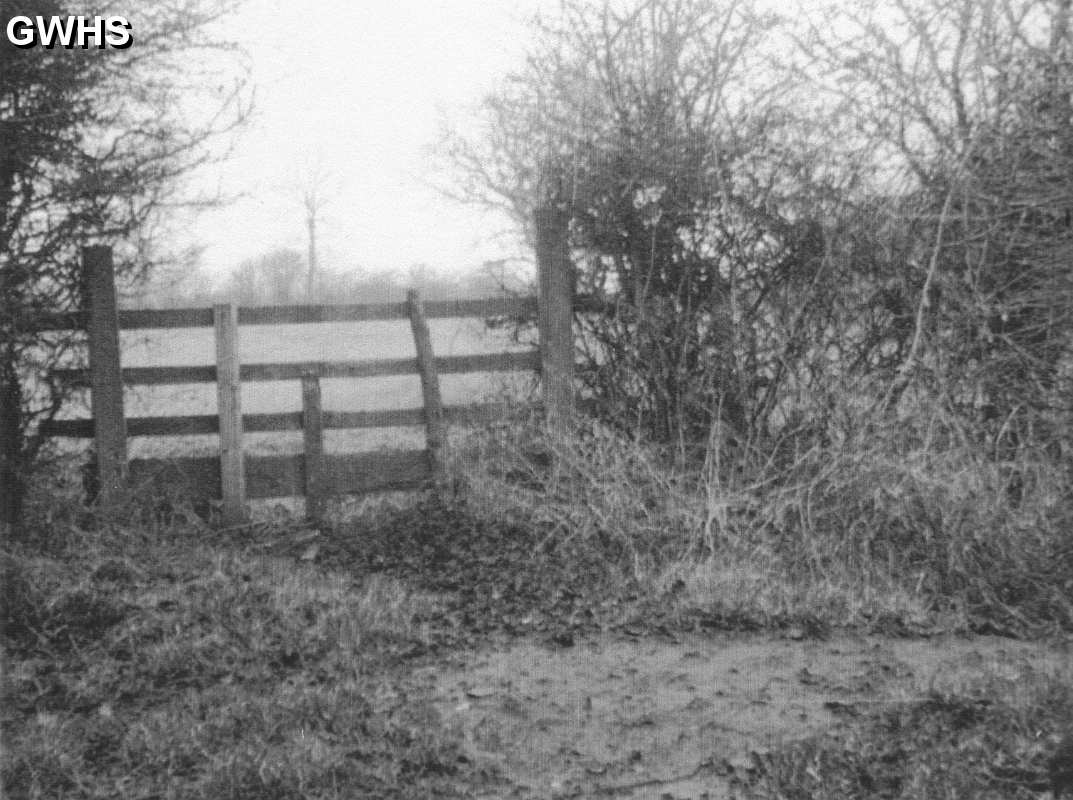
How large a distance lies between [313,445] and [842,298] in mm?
4155

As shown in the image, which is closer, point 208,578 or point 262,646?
point 262,646

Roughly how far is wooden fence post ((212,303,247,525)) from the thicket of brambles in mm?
2005

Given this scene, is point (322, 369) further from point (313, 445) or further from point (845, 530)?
point (845, 530)

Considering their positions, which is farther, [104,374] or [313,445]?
[313,445]

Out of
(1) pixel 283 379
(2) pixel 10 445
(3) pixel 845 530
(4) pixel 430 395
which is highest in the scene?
(1) pixel 283 379

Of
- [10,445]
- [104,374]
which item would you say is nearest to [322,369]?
[104,374]

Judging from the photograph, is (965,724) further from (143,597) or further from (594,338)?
(594,338)

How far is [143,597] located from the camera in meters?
6.40

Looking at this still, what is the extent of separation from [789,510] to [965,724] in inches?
122

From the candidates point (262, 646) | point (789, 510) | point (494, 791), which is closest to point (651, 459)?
point (789, 510)

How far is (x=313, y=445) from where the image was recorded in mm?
9031

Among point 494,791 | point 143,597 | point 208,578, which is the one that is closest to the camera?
point 494,791

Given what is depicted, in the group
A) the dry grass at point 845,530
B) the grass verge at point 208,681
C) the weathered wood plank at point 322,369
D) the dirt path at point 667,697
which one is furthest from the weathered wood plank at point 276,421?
the dirt path at point 667,697

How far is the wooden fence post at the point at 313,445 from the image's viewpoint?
29.5 feet
